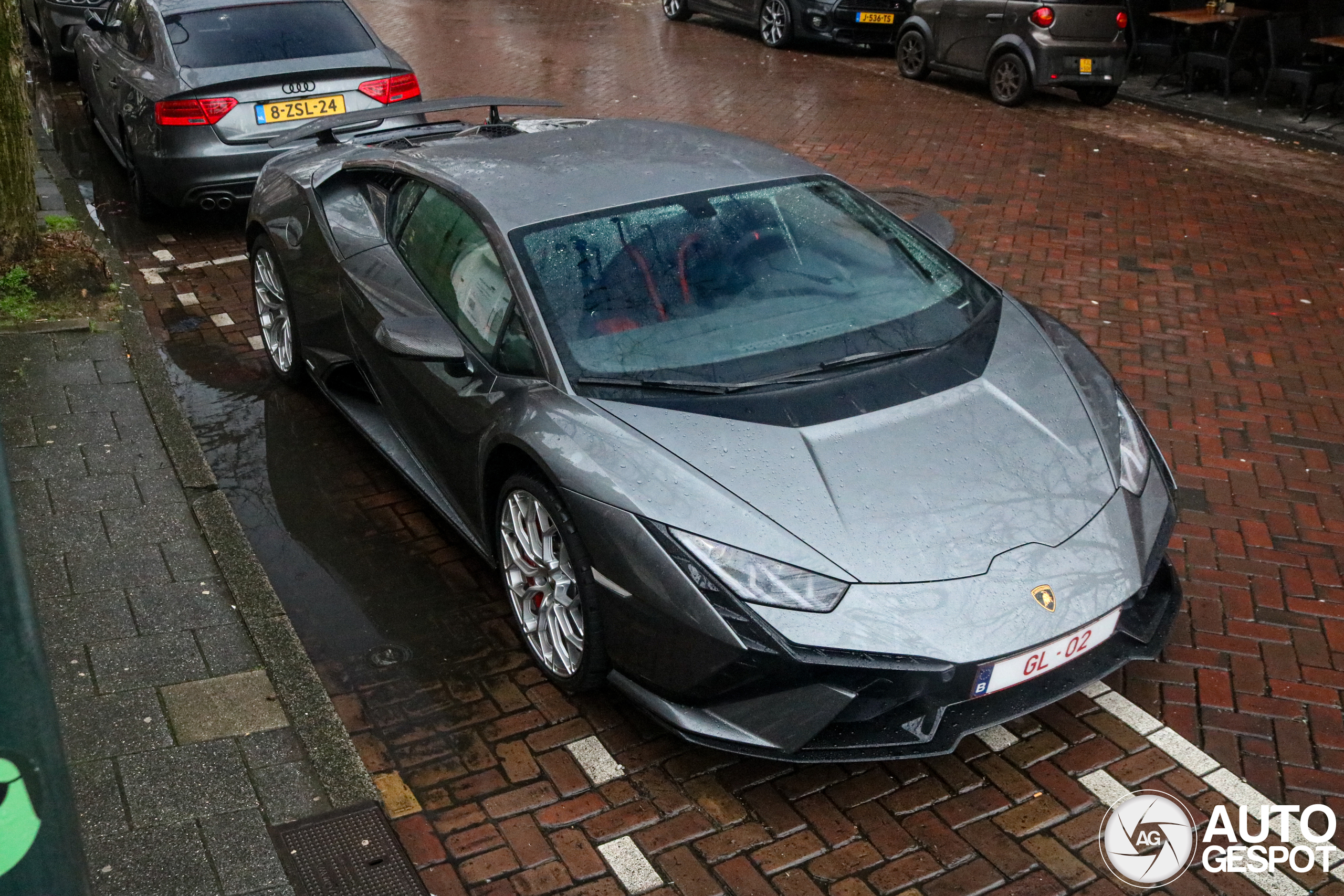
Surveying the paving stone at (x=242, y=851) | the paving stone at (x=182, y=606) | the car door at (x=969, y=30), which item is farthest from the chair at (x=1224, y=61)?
the paving stone at (x=242, y=851)

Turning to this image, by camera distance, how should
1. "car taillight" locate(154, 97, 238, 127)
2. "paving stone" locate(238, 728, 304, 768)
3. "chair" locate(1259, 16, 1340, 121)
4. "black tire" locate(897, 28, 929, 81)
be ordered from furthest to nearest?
"black tire" locate(897, 28, 929, 81), "chair" locate(1259, 16, 1340, 121), "car taillight" locate(154, 97, 238, 127), "paving stone" locate(238, 728, 304, 768)

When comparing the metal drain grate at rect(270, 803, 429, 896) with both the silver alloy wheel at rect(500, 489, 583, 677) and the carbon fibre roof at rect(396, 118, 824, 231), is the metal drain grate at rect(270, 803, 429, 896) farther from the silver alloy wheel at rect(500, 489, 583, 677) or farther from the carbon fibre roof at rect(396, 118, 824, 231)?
the carbon fibre roof at rect(396, 118, 824, 231)

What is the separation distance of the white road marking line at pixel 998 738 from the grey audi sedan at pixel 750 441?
1.25ft

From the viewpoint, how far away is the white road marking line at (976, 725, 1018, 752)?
389cm

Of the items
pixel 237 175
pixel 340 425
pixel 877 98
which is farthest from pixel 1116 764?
pixel 877 98

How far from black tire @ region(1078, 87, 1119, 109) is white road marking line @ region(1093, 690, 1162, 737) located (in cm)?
1069

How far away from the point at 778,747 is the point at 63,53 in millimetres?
12835

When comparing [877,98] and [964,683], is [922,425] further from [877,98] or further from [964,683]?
[877,98]

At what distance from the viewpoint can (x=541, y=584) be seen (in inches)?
161

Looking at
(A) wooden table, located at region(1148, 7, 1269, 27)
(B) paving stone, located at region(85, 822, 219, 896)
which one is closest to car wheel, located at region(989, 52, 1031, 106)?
(A) wooden table, located at region(1148, 7, 1269, 27)

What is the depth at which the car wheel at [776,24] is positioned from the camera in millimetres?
16109

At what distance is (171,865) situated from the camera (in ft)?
11.0

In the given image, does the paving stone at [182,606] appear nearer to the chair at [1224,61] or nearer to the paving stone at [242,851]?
the paving stone at [242,851]

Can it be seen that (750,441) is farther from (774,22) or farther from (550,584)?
(774,22)
